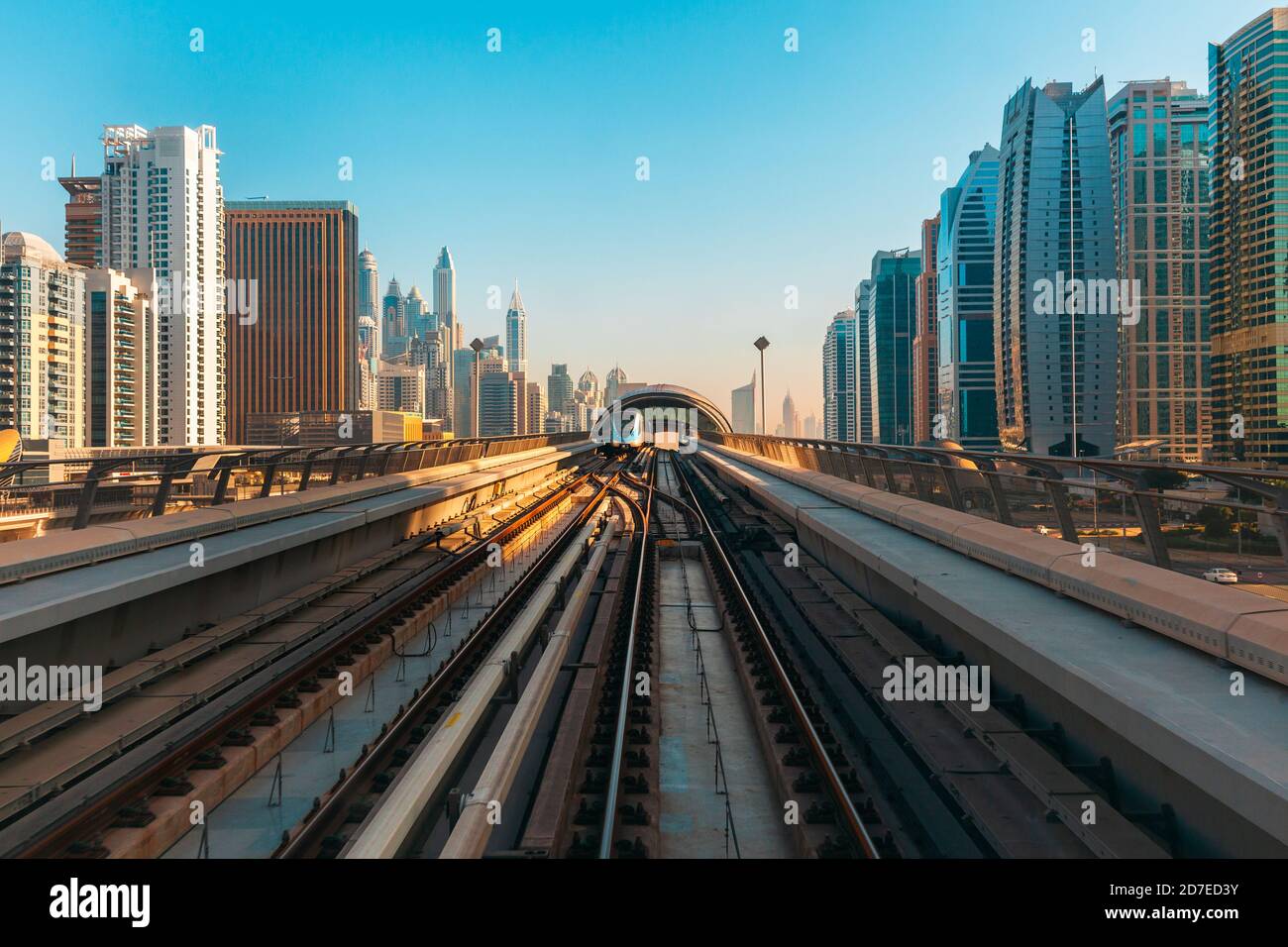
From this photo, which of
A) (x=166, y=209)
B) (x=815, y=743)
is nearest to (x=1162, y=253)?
(x=815, y=743)

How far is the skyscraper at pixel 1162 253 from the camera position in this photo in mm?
113375

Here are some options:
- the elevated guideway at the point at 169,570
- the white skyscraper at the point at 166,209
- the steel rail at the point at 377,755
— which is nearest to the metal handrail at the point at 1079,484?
the steel rail at the point at 377,755

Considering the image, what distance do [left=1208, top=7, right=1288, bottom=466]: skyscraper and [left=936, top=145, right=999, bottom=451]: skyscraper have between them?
59.6m

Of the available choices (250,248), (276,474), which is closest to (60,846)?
(276,474)

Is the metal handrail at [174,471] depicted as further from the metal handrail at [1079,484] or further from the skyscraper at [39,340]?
the skyscraper at [39,340]

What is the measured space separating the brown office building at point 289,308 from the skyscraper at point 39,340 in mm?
52088

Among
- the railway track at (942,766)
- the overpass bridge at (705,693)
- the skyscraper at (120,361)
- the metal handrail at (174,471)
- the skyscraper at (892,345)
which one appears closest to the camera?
the overpass bridge at (705,693)

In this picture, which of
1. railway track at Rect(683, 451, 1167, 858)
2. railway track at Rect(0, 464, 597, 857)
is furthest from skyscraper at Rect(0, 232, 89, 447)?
railway track at Rect(683, 451, 1167, 858)

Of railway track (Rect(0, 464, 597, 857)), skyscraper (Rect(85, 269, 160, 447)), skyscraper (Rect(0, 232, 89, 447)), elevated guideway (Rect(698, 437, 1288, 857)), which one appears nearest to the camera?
elevated guideway (Rect(698, 437, 1288, 857))

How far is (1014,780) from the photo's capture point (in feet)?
17.8

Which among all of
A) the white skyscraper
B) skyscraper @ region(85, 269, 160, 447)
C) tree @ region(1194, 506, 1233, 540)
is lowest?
tree @ region(1194, 506, 1233, 540)

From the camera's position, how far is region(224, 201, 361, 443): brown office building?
502ft

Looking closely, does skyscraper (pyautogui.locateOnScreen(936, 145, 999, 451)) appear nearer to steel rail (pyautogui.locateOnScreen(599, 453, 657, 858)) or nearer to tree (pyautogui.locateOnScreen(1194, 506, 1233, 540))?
steel rail (pyautogui.locateOnScreen(599, 453, 657, 858))
